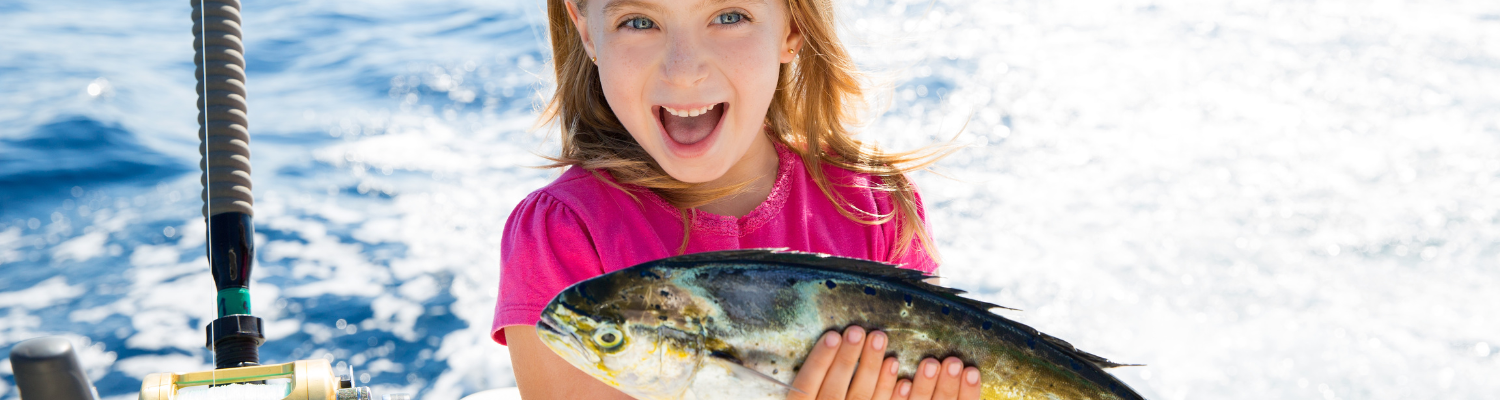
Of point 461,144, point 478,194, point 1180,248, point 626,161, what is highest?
point 461,144

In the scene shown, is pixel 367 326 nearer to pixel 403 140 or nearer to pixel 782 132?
pixel 403 140

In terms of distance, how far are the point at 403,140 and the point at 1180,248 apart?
5369mm

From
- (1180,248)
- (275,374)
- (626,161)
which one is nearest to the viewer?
(275,374)

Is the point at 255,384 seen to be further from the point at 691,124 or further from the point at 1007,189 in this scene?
the point at 1007,189

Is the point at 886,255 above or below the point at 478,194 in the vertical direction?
below

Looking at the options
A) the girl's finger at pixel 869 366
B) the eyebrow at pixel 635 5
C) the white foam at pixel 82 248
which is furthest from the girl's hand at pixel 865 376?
the white foam at pixel 82 248

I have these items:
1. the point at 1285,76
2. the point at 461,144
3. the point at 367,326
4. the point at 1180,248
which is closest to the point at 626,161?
the point at 367,326

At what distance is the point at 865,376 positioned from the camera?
146 cm

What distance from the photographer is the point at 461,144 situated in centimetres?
764

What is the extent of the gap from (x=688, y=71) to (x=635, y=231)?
38 cm

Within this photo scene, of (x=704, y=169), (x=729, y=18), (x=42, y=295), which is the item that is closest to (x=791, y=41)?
(x=729, y=18)

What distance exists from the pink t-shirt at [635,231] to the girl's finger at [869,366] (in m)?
0.60

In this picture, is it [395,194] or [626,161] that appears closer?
[626,161]

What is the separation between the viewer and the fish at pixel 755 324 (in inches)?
52.5
